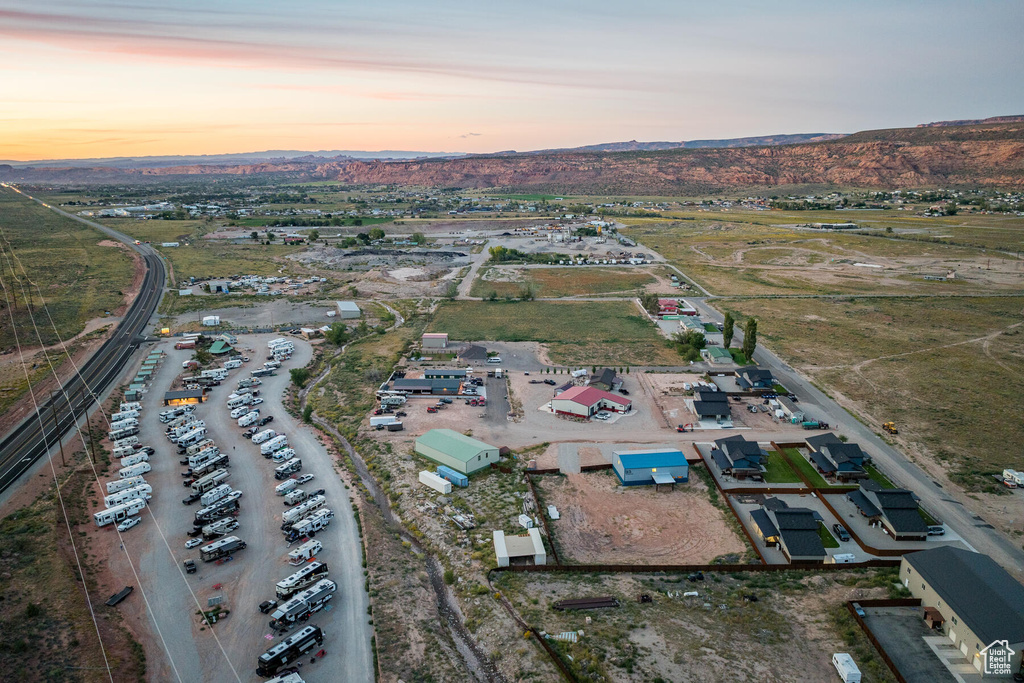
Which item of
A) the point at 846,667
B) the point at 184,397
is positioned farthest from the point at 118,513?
the point at 846,667

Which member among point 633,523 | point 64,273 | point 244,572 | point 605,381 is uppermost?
point 64,273

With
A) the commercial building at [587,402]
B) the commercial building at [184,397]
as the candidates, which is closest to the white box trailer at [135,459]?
the commercial building at [184,397]

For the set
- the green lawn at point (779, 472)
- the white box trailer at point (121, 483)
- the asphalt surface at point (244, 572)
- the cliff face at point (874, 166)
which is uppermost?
the cliff face at point (874, 166)

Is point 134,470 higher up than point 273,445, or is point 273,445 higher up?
point 273,445

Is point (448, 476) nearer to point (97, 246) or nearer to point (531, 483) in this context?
point (531, 483)

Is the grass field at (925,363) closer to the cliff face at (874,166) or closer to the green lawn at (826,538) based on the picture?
the green lawn at (826,538)

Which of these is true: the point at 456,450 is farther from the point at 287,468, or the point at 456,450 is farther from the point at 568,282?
the point at 568,282
